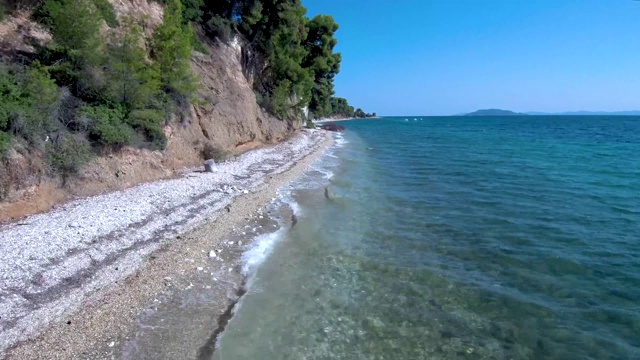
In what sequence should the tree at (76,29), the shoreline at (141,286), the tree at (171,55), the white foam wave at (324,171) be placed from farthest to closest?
1. the white foam wave at (324,171)
2. the tree at (171,55)
3. the tree at (76,29)
4. the shoreline at (141,286)

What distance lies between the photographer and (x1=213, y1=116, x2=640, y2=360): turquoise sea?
22.9 feet

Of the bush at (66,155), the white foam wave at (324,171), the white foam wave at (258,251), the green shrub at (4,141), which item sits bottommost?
the white foam wave at (258,251)

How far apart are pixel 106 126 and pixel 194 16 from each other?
61.1 ft

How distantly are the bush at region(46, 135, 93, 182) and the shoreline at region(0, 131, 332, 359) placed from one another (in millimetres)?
1618

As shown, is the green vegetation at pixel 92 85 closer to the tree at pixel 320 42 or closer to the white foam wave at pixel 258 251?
the white foam wave at pixel 258 251

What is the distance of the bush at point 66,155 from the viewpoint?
40.4ft

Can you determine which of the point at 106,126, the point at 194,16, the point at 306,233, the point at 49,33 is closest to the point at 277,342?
the point at 306,233

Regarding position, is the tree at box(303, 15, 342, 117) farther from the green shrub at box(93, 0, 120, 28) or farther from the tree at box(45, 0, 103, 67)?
the tree at box(45, 0, 103, 67)

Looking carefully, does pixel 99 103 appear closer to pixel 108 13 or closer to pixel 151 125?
pixel 151 125

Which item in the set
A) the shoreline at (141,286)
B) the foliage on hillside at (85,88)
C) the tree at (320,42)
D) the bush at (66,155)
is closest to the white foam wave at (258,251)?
the shoreline at (141,286)

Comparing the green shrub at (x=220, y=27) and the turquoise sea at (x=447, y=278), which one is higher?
the green shrub at (x=220, y=27)

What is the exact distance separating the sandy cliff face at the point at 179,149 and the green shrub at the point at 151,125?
561 millimetres

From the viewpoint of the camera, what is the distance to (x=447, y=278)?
31.1ft

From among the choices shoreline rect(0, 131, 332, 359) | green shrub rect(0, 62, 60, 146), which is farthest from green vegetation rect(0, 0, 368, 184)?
shoreline rect(0, 131, 332, 359)
